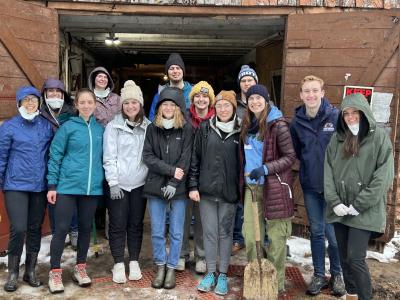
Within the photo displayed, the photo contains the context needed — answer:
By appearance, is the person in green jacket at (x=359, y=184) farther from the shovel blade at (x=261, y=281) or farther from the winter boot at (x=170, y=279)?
the winter boot at (x=170, y=279)

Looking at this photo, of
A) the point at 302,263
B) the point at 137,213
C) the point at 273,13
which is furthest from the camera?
the point at 273,13

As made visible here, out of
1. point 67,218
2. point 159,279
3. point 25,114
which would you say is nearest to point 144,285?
point 159,279

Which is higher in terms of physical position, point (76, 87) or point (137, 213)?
point (76, 87)

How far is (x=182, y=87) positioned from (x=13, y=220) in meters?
2.18

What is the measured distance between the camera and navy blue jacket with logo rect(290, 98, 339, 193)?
3.51 metres

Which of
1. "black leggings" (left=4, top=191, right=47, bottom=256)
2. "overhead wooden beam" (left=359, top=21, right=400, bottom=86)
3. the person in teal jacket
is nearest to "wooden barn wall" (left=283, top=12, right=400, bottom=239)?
"overhead wooden beam" (left=359, top=21, right=400, bottom=86)

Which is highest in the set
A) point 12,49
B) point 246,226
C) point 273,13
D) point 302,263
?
point 273,13

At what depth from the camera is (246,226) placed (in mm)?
3549

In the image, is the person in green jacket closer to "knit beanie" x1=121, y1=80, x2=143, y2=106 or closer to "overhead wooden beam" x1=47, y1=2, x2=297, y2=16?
"knit beanie" x1=121, y1=80, x2=143, y2=106

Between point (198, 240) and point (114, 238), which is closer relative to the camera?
point (114, 238)

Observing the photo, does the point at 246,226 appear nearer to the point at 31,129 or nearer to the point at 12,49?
the point at 31,129

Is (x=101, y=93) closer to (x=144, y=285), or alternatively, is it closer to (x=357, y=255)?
(x=144, y=285)

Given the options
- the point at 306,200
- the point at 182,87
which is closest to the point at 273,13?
the point at 182,87

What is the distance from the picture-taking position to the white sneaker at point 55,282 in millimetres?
3570
